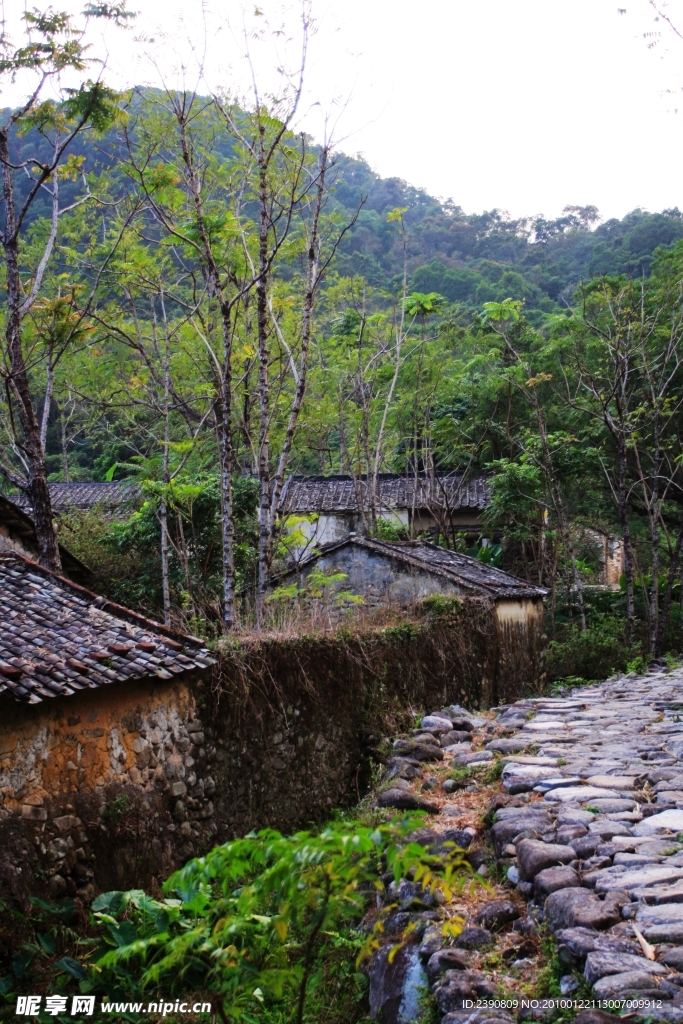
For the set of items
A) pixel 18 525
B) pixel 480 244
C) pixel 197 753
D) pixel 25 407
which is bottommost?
pixel 197 753

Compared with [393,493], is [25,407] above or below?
above

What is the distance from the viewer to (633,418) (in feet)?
64.6

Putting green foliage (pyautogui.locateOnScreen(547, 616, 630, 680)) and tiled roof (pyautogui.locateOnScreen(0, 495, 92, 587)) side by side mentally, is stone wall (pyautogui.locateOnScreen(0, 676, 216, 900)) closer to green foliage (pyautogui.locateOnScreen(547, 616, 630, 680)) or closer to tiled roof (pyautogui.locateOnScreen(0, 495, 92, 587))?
tiled roof (pyautogui.locateOnScreen(0, 495, 92, 587))

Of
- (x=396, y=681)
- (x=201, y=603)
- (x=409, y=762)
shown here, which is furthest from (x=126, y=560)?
(x=409, y=762)

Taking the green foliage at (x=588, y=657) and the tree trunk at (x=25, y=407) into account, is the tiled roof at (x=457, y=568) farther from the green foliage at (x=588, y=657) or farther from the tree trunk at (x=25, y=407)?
the tree trunk at (x=25, y=407)

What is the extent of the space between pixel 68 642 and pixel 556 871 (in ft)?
15.6

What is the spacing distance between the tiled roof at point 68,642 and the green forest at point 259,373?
1.30 meters

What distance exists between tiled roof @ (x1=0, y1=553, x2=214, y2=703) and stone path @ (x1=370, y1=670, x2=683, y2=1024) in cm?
257

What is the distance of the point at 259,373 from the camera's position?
12.5 meters

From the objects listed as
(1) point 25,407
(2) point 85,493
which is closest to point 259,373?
(1) point 25,407

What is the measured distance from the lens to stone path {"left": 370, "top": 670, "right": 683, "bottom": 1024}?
161 inches

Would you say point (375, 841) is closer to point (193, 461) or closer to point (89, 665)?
point (89, 665)

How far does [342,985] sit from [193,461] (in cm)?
1334

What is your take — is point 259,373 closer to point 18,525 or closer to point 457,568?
point 18,525
